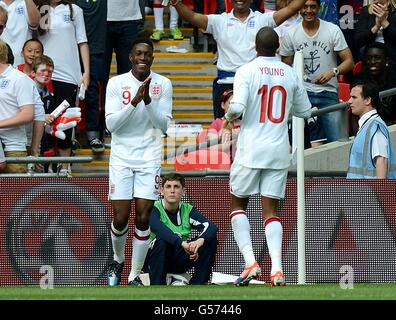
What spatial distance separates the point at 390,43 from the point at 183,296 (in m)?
7.12

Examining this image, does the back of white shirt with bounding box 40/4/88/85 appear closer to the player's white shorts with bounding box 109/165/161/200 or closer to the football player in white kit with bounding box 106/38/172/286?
the football player in white kit with bounding box 106/38/172/286

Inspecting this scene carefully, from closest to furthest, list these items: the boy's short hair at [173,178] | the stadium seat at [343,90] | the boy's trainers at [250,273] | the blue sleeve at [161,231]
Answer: the boy's trainers at [250,273]
the blue sleeve at [161,231]
the boy's short hair at [173,178]
the stadium seat at [343,90]

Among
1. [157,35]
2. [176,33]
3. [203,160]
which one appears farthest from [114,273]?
[176,33]

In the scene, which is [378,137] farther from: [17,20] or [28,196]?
[17,20]

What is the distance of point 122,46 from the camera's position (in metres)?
19.2

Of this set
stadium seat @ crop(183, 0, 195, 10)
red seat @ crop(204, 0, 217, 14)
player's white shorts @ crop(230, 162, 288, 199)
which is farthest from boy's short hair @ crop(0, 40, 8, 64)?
stadium seat @ crop(183, 0, 195, 10)

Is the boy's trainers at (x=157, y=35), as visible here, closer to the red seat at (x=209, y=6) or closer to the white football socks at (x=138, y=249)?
the red seat at (x=209, y=6)

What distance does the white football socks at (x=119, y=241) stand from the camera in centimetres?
1534

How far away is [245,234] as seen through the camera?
46.9 feet

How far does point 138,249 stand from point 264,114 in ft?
6.62

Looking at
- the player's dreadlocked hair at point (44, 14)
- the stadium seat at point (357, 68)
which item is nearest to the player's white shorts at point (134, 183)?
the player's dreadlocked hair at point (44, 14)

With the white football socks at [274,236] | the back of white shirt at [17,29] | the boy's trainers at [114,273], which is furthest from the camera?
the back of white shirt at [17,29]

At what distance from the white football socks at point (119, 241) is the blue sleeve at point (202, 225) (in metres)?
0.66
